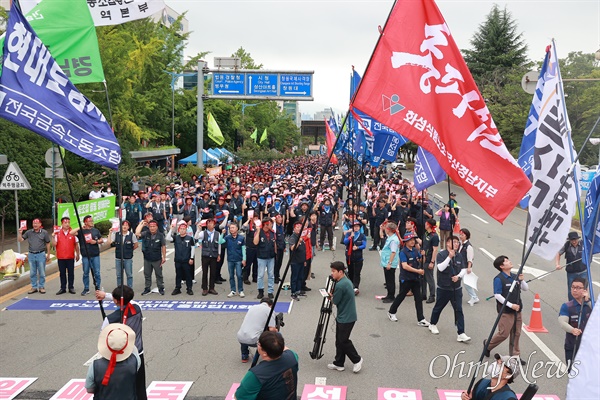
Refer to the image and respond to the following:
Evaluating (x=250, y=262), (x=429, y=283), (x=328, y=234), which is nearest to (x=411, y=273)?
(x=429, y=283)

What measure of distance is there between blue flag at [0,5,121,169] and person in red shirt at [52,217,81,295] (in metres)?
6.15

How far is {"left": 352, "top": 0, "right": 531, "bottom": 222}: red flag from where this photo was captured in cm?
605

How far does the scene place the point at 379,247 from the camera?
59.6 ft

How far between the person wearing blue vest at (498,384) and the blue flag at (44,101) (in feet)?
14.3

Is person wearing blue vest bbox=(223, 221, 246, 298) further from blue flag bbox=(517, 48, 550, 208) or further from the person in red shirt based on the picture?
blue flag bbox=(517, 48, 550, 208)

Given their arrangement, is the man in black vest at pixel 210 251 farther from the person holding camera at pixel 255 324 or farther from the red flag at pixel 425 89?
the red flag at pixel 425 89

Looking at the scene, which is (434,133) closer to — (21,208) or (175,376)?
(175,376)

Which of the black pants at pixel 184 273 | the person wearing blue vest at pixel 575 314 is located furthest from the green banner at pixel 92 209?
the person wearing blue vest at pixel 575 314

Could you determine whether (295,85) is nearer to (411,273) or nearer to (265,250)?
(265,250)

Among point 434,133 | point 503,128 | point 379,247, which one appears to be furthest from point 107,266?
point 503,128

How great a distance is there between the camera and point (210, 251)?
12164 mm

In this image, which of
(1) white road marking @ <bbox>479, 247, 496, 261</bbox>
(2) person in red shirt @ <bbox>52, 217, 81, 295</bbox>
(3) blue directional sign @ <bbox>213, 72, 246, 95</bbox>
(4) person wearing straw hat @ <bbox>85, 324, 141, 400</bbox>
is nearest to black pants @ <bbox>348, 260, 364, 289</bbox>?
(2) person in red shirt @ <bbox>52, 217, 81, 295</bbox>

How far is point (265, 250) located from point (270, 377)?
7.19 m

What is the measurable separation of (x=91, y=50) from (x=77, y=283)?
6.78 metres
